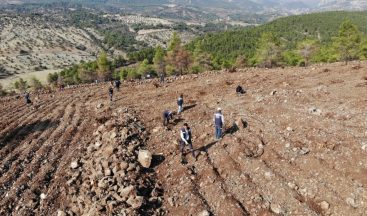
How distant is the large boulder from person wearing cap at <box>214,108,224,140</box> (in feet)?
15.2

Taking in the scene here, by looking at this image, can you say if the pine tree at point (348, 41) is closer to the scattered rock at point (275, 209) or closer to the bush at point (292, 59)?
the bush at point (292, 59)

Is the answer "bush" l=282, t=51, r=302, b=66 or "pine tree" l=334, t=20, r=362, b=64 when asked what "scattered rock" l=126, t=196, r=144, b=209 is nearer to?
"pine tree" l=334, t=20, r=362, b=64

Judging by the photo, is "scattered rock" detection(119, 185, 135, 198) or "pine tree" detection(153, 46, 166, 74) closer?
"scattered rock" detection(119, 185, 135, 198)

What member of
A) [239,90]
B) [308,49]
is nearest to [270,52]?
[308,49]

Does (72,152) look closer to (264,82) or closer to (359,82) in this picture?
(264,82)

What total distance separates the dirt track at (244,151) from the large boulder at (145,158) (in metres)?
0.61

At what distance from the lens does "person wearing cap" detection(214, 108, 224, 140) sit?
83.9ft

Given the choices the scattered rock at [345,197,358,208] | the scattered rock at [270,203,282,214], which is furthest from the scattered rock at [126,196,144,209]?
the scattered rock at [345,197,358,208]

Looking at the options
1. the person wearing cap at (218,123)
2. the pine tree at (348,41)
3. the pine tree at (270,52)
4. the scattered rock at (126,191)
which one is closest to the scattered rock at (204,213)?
the scattered rock at (126,191)

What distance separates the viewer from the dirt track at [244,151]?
64.9 feet

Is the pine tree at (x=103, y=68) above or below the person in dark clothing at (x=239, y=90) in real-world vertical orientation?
below

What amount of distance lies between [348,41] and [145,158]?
71.8m

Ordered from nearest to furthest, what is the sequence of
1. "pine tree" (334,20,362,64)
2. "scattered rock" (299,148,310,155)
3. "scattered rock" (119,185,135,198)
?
"scattered rock" (119,185,135,198) < "scattered rock" (299,148,310,155) < "pine tree" (334,20,362,64)

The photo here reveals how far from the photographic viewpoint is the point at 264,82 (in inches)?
1671
